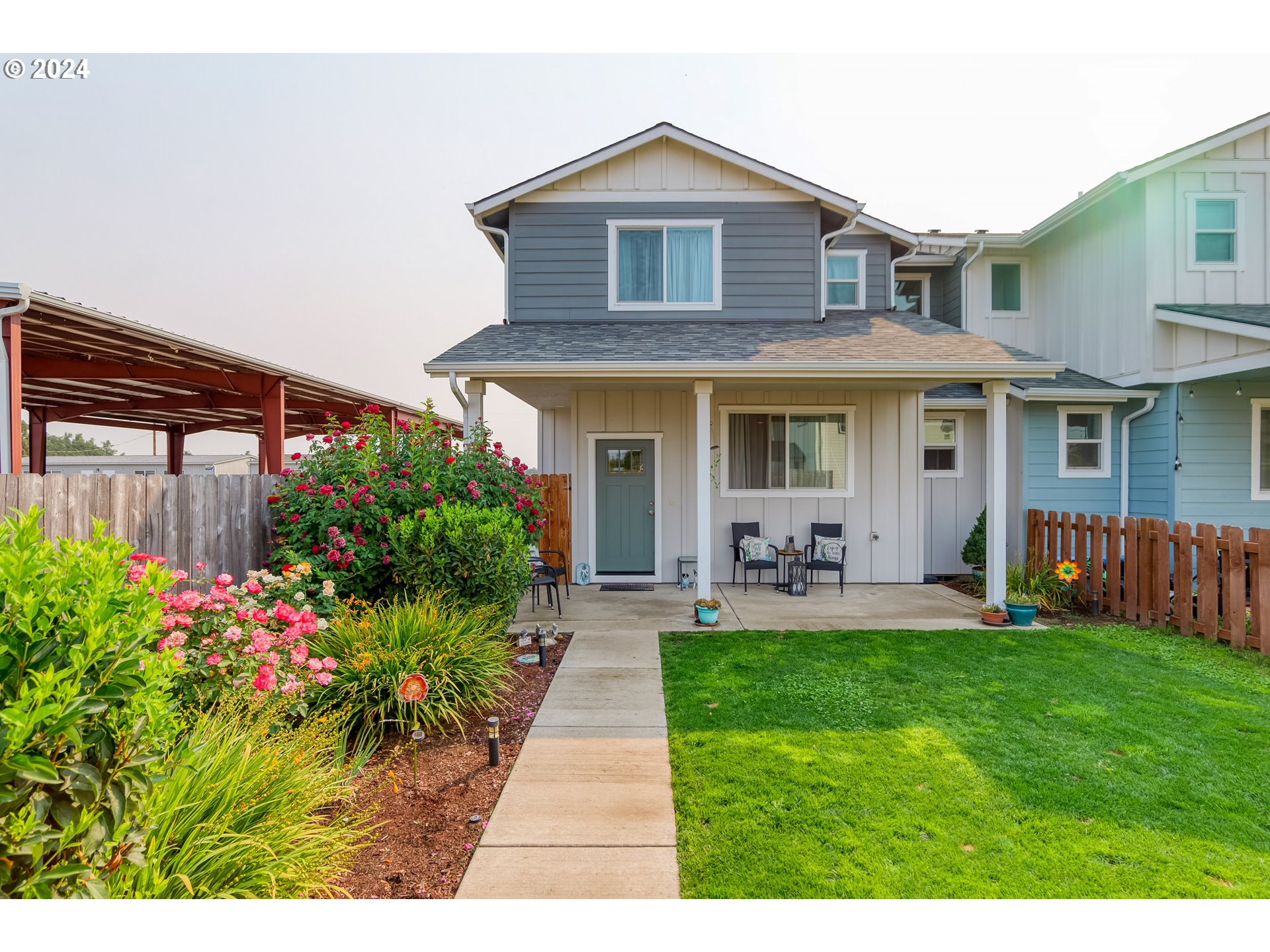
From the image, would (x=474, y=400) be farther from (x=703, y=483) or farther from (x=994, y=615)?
(x=994, y=615)

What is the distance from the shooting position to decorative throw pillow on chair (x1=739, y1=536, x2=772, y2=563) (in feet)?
26.8

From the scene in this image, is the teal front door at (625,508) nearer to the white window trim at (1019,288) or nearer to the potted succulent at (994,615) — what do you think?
the potted succulent at (994,615)

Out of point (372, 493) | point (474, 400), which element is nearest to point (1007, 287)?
point (474, 400)

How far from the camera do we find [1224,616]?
580 cm

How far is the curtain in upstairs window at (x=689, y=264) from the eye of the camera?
Result: 8633 mm

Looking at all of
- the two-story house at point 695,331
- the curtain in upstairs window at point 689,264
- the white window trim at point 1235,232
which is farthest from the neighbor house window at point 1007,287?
the curtain in upstairs window at point 689,264

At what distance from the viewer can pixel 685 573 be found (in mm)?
8570

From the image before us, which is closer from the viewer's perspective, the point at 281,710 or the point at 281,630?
the point at 281,710

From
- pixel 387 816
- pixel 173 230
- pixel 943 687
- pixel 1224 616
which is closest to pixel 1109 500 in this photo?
pixel 1224 616

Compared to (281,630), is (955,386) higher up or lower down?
higher up

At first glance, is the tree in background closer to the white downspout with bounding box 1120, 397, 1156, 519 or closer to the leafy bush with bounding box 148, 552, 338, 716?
the leafy bush with bounding box 148, 552, 338, 716

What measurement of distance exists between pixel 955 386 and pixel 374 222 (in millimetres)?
10193

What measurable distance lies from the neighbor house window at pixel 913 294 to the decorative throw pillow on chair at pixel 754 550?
641 cm

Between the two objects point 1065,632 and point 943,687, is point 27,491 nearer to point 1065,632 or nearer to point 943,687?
point 943,687
